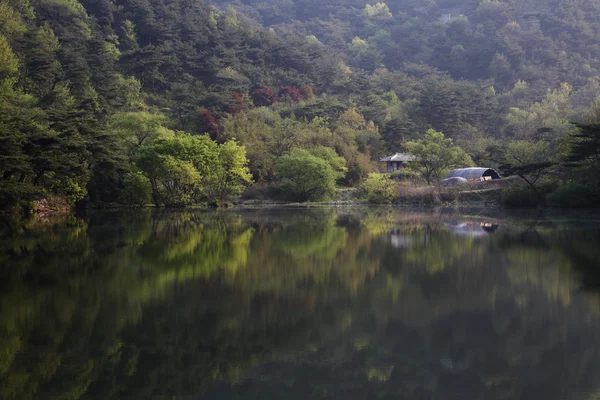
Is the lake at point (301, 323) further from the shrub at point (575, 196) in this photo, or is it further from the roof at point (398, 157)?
the roof at point (398, 157)

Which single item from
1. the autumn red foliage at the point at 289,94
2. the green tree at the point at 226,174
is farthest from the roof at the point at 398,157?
the green tree at the point at 226,174

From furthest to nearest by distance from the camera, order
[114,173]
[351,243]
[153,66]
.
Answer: [153,66], [114,173], [351,243]

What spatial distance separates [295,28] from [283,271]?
450ft

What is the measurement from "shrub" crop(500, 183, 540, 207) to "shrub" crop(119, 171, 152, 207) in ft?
85.3

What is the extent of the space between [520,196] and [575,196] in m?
6.55

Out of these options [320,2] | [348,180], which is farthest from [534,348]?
[320,2]

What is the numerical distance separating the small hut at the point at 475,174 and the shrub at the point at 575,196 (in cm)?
1617

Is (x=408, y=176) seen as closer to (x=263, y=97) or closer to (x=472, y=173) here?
(x=472, y=173)

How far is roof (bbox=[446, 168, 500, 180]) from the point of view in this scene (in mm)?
53031

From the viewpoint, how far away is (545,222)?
26984 mm

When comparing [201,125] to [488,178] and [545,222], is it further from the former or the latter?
[545,222]

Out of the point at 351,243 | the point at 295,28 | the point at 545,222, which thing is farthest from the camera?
the point at 295,28

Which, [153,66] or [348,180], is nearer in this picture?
[348,180]

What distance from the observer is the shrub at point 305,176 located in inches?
1996
